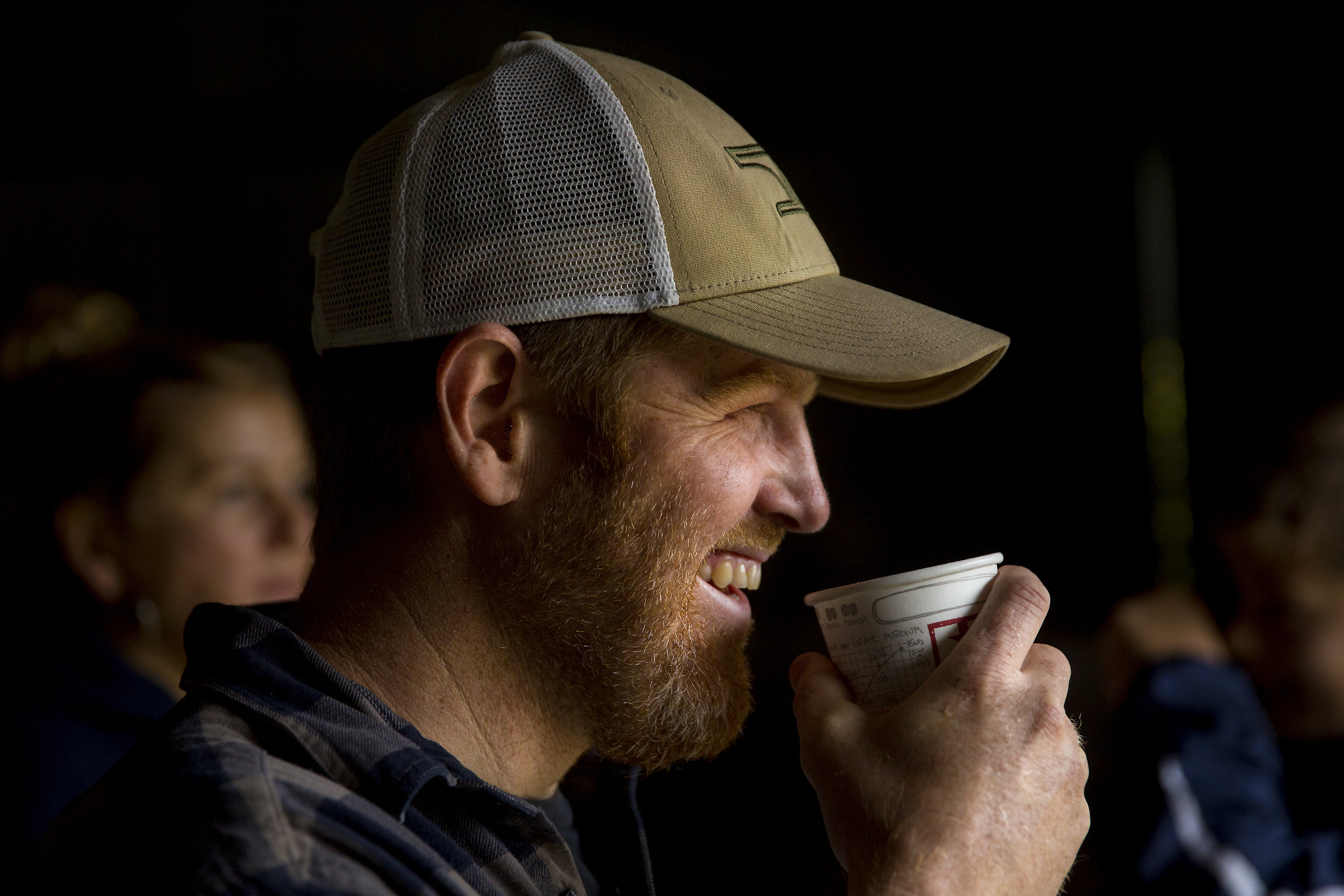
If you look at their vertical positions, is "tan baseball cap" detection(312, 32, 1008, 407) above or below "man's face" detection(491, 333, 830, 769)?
above

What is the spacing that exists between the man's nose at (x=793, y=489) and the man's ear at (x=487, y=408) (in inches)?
12.9

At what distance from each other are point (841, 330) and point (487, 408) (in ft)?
1.46

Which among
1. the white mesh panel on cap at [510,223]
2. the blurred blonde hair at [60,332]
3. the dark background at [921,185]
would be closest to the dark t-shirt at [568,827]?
the white mesh panel on cap at [510,223]

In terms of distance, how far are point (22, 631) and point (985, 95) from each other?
143 inches

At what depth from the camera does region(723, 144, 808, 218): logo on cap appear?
1.35 m

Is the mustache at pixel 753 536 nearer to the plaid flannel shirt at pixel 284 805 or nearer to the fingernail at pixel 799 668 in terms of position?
the fingernail at pixel 799 668

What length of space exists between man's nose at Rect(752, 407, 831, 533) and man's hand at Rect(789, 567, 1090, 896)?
11.4 inches

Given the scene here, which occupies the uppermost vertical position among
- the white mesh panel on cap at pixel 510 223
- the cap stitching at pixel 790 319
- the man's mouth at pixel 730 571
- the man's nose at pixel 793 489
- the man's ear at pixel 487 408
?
the white mesh panel on cap at pixel 510 223

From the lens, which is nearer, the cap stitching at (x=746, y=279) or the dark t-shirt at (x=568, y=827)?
the cap stitching at (x=746, y=279)

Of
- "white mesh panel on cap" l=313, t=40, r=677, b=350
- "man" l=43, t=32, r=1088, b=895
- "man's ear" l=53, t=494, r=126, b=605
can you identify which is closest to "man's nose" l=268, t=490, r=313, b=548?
"man's ear" l=53, t=494, r=126, b=605

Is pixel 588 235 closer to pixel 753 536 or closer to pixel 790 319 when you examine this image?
pixel 790 319

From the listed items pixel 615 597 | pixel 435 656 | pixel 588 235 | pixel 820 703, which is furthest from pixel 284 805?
pixel 588 235

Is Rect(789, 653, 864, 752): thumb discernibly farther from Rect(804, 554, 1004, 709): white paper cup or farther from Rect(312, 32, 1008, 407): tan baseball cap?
Rect(312, 32, 1008, 407): tan baseball cap

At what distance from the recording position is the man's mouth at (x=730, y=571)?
1333mm
